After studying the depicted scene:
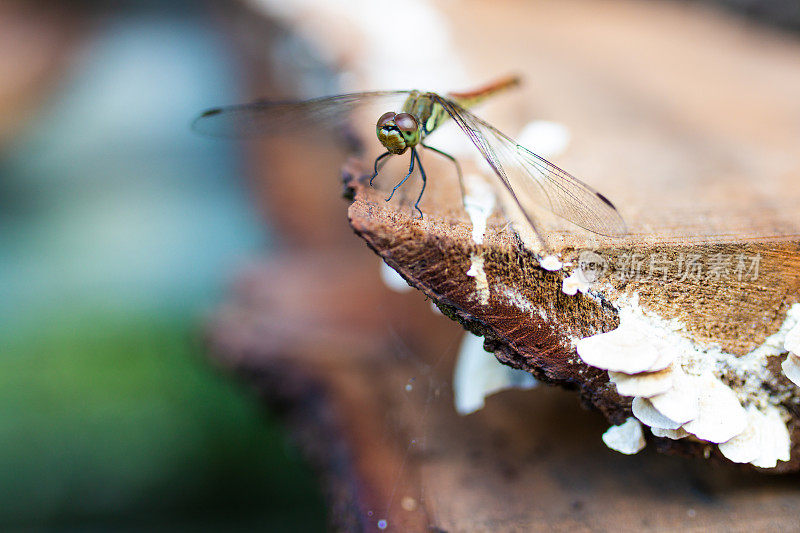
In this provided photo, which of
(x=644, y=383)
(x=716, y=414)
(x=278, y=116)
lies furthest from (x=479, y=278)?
(x=278, y=116)

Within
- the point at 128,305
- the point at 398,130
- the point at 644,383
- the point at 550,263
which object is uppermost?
the point at 398,130

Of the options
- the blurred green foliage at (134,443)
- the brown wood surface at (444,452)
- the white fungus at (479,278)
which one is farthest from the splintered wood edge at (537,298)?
the blurred green foliage at (134,443)

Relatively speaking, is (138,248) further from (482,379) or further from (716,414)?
(716,414)

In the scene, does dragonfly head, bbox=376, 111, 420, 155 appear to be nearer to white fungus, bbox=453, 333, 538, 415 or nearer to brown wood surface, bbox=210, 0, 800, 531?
brown wood surface, bbox=210, 0, 800, 531

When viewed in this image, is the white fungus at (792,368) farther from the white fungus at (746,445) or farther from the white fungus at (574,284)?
the white fungus at (574,284)

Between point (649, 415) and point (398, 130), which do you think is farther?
point (398, 130)

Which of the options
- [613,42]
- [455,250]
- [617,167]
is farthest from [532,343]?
[613,42]
